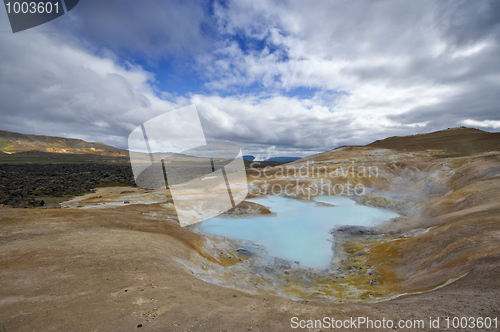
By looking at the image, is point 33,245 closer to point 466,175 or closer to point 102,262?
point 102,262

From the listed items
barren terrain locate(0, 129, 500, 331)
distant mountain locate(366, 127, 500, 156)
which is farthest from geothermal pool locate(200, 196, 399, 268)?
distant mountain locate(366, 127, 500, 156)

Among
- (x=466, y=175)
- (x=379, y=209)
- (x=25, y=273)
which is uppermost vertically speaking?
(x=25, y=273)

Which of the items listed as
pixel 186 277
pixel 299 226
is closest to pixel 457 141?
pixel 299 226

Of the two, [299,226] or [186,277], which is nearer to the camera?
[186,277]

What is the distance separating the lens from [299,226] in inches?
975

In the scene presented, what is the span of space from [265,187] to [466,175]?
31.7 meters

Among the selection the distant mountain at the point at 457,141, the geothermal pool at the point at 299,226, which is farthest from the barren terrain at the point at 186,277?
the distant mountain at the point at 457,141

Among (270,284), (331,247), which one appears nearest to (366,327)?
(270,284)

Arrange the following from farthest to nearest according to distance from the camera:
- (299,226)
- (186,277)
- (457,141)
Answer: (457,141) → (299,226) → (186,277)

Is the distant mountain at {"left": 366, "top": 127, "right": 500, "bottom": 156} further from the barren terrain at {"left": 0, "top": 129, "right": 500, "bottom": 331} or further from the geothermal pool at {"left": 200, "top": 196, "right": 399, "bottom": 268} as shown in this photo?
the barren terrain at {"left": 0, "top": 129, "right": 500, "bottom": 331}

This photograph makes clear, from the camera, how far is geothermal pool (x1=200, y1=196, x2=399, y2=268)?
58.4ft

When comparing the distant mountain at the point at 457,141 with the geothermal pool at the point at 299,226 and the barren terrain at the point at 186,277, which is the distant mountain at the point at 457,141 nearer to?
the geothermal pool at the point at 299,226

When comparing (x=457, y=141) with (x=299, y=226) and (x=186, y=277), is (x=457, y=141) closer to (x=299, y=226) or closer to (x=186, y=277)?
(x=299, y=226)

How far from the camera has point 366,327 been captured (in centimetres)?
518
